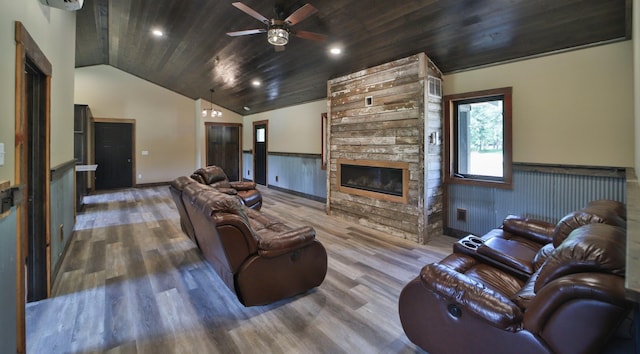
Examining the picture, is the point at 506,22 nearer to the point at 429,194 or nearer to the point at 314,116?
the point at 429,194

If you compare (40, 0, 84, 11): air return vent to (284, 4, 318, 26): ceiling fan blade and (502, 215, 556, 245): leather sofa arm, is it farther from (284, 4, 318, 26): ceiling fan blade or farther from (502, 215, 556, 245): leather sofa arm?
(502, 215, 556, 245): leather sofa arm

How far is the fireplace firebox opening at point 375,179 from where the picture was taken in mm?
4258

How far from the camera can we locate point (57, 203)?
314cm

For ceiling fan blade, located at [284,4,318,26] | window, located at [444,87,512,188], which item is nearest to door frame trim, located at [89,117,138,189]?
ceiling fan blade, located at [284,4,318,26]

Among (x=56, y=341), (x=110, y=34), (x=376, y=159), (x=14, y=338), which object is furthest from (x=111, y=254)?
(x=110, y=34)

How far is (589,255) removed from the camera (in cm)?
119

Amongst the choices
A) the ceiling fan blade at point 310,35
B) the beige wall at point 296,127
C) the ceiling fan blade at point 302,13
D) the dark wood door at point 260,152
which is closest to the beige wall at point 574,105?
the ceiling fan blade at point 310,35

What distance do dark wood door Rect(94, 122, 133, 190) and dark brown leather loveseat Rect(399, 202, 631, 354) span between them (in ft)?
29.9

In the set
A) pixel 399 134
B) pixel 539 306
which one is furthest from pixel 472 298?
pixel 399 134

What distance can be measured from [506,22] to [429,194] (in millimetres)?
2157

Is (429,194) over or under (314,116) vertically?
under

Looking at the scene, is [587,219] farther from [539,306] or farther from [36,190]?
[36,190]

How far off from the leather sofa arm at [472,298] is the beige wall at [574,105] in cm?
265

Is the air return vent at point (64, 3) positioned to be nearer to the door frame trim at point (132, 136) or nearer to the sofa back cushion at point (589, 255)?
the sofa back cushion at point (589, 255)
